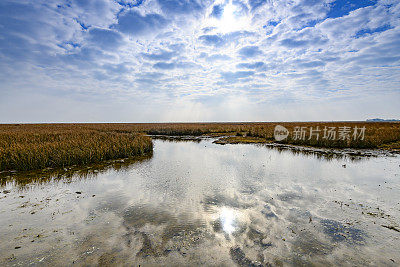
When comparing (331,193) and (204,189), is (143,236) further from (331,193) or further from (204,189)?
(331,193)

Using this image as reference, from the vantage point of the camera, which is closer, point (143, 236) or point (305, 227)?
point (143, 236)

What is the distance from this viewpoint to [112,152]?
51.0 feet

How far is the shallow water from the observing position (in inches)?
167

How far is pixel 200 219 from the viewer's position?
19.3ft

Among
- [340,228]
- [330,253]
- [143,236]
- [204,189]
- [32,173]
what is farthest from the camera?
[32,173]

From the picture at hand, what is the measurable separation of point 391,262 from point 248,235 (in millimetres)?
3052

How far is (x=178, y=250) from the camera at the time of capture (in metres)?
4.40

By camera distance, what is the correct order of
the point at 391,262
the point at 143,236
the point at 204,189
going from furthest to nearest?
the point at 204,189 → the point at 143,236 → the point at 391,262

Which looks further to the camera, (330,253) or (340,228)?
(340,228)

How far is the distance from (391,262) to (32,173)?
15.7 m

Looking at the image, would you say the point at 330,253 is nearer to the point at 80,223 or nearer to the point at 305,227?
the point at 305,227

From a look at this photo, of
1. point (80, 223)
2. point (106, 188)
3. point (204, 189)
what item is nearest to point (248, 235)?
point (204, 189)

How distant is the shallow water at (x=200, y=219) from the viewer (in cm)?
423

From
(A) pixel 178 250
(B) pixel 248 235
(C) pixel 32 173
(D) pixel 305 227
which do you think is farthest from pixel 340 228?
(C) pixel 32 173
